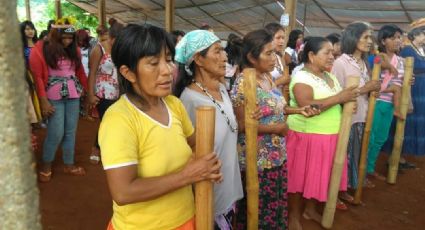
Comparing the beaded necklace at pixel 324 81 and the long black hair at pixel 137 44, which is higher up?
the long black hair at pixel 137 44

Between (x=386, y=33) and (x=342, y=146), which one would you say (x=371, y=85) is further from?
(x=386, y=33)

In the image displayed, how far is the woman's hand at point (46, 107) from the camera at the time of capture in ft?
11.2

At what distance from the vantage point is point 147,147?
4.24 ft

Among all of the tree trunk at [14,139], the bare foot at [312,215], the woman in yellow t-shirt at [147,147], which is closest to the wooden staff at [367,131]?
the bare foot at [312,215]

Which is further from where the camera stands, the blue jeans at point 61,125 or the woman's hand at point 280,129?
the blue jeans at point 61,125

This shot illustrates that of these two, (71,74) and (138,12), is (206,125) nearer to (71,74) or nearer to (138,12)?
(71,74)

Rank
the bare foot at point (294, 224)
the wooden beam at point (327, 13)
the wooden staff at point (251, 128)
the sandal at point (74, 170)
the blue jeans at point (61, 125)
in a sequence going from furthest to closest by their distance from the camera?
1. the wooden beam at point (327, 13)
2. the sandal at point (74, 170)
3. the blue jeans at point (61, 125)
4. the bare foot at point (294, 224)
5. the wooden staff at point (251, 128)

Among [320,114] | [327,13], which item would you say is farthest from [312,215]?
[327,13]

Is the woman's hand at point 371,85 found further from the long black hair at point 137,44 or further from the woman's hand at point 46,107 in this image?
the woman's hand at point 46,107

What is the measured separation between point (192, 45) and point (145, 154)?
83 cm

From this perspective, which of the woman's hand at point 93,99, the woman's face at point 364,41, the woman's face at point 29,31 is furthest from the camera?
the woman's face at point 29,31

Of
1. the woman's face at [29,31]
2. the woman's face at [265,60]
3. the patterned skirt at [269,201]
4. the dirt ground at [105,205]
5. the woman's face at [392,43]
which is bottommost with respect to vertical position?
the dirt ground at [105,205]

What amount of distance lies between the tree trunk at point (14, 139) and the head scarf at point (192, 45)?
1.40 meters

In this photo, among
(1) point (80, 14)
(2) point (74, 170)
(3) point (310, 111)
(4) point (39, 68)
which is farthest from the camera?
(1) point (80, 14)
